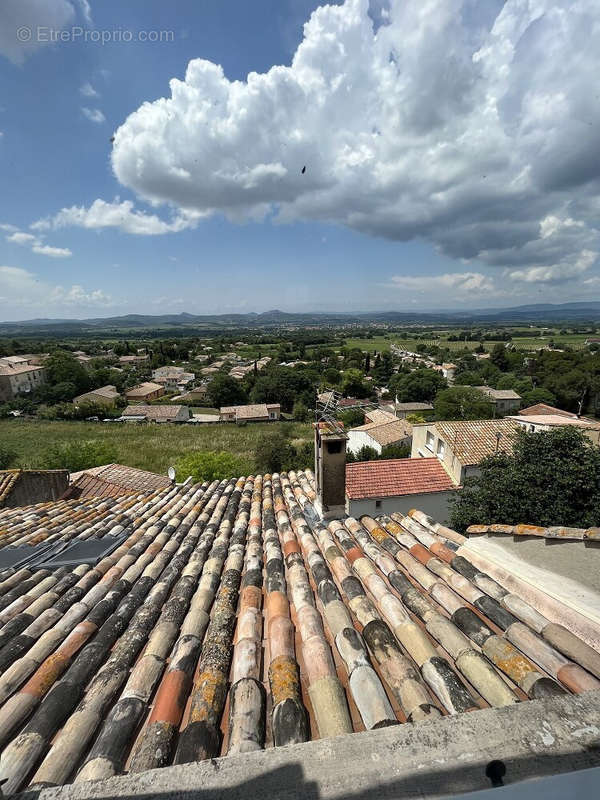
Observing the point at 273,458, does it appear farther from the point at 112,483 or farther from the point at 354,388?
the point at 354,388

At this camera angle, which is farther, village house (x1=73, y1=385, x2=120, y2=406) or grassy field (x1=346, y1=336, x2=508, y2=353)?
grassy field (x1=346, y1=336, x2=508, y2=353)

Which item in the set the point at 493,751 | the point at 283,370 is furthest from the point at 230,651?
the point at 283,370

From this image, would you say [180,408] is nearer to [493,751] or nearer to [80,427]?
[80,427]

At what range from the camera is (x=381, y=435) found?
90.6 ft

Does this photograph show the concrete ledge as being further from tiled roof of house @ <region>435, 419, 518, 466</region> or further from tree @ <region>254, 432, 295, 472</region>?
tree @ <region>254, 432, 295, 472</region>

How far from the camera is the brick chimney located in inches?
229

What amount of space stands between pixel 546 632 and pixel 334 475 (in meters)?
3.52

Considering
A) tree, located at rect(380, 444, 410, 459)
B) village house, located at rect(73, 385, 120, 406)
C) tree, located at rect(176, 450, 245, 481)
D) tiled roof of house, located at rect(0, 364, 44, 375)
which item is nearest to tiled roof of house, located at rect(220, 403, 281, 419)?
village house, located at rect(73, 385, 120, 406)

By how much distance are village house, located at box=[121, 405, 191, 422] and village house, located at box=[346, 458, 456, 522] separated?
42.8m

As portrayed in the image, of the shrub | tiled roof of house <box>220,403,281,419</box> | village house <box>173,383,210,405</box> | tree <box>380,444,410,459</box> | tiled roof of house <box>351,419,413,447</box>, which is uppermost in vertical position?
the shrub

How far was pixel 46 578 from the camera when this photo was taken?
395 centimetres

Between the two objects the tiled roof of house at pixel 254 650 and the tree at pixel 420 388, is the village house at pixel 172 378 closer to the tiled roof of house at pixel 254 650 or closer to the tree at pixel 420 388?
the tree at pixel 420 388

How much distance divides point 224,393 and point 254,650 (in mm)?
60759

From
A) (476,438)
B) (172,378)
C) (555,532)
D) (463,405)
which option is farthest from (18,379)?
(555,532)
